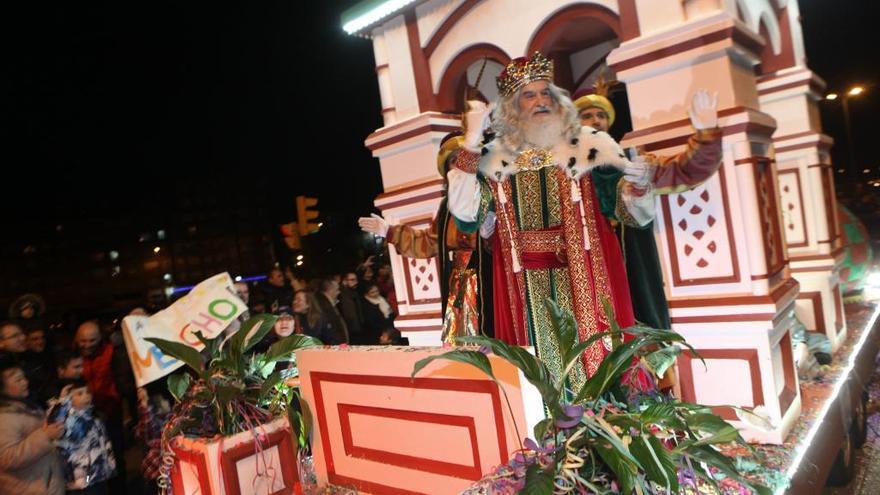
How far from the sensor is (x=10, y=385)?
134 inches

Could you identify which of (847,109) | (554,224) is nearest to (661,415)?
(554,224)

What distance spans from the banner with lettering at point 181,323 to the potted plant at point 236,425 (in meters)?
0.68

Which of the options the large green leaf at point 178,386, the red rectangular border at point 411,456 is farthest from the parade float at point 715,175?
the large green leaf at point 178,386

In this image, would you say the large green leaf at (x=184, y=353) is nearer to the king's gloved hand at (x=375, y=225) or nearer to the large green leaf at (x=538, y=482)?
the large green leaf at (x=538, y=482)

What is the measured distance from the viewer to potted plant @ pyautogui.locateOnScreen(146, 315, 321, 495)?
215 centimetres

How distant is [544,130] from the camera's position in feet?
10.1

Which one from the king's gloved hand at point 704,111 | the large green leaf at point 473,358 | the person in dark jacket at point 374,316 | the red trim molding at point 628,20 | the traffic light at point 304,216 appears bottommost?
the person in dark jacket at point 374,316

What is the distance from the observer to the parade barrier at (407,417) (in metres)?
1.61

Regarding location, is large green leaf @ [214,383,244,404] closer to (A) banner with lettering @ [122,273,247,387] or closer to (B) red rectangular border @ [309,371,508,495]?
(B) red rectangular border @ [309,371,508,495]

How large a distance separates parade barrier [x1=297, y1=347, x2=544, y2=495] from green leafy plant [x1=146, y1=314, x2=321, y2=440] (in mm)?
116

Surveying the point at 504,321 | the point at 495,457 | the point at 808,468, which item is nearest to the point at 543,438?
the point at 495,457

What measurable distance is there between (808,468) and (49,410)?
14.1 feet

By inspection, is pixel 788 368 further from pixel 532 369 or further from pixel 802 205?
pixel 532 369

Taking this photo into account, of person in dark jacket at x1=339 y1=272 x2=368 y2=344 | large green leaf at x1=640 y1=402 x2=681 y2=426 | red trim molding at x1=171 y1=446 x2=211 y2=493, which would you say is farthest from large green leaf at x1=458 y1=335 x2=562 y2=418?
person in dark jacket at x1=339 y1=272 x2=368 y2=344
